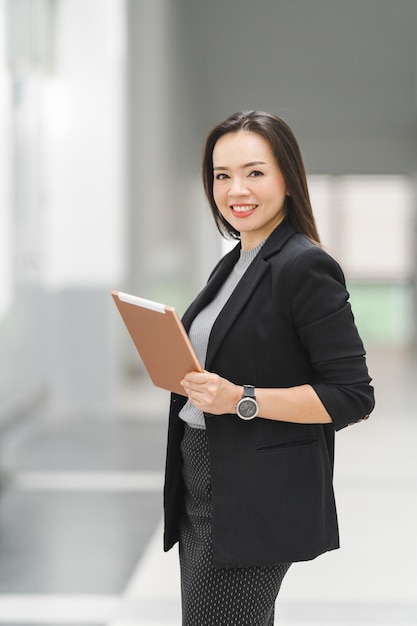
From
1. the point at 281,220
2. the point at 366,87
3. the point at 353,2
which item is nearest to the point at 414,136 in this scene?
the point at 366,87

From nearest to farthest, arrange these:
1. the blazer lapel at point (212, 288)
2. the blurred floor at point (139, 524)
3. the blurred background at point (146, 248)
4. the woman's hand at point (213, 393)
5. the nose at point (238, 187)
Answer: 1. the woman's hand at point (213, 393)
2. the nose at point (238, 187)
3. the blazer lapel at point (212, 288)
4. the blurred floor at point (139, 524)
5. the blurred background at point (146, 248)

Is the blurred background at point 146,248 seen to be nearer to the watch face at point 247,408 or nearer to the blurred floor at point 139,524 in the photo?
the blurred floor at point 139,524

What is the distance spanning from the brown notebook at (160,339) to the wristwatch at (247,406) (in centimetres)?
9

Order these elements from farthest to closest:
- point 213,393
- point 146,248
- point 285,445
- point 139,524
Answer: point 146,248 < point 139,524 < point 285,445 < point 213,393

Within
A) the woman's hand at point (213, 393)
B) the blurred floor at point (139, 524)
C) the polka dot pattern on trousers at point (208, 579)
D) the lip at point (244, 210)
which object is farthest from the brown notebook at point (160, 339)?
the blurred floor at point (139, 524)

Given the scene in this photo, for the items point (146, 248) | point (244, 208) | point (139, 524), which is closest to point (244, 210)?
point (244, 208)

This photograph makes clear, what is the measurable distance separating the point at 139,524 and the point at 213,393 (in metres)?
3.03

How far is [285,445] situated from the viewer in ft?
5.95

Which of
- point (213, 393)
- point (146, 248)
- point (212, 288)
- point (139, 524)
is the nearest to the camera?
point (213, 393)

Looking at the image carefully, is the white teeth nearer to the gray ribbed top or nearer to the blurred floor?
the gray ribbed top

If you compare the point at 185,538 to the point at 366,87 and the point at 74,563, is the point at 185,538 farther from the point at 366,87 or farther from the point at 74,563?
the point at 366,87

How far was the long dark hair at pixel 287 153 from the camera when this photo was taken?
1.82 m

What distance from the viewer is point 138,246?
6375 mm

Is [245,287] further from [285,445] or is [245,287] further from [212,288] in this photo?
[285,445]
